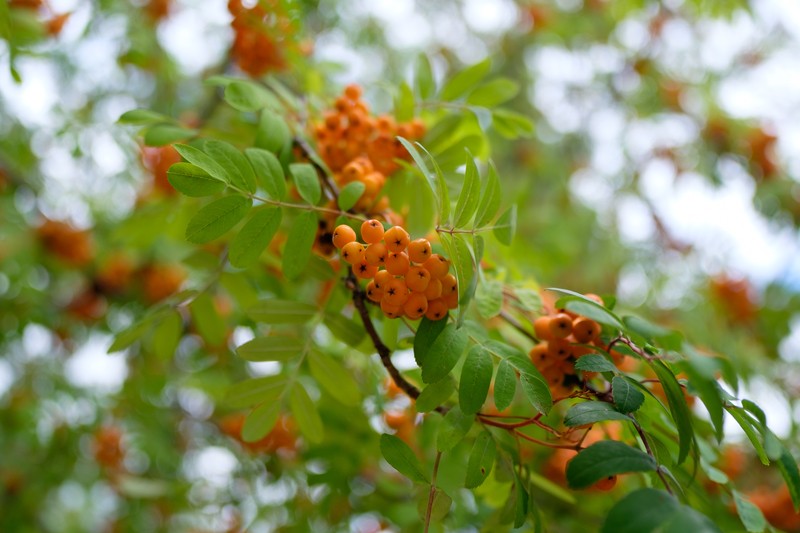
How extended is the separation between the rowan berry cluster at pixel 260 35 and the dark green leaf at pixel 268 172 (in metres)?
0.54

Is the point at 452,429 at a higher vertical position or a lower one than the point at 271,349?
higher

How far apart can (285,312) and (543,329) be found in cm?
51

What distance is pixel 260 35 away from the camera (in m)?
1.75

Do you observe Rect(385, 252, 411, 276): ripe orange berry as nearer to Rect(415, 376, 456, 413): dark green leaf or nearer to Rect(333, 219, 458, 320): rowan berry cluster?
Rect(333, 219, 458, 320): rowan berry cluster

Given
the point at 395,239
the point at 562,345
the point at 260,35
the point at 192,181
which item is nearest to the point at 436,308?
the point at 395,239

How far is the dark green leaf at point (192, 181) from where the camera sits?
980 millimetres

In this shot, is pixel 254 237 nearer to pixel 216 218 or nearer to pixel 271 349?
pixel 216 218

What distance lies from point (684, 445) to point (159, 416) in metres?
2.55

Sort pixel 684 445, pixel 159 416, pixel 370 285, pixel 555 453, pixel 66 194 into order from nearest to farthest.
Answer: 1. pixel 684 445
2. pixel 370 285
3. pixel 555 453
4. pixel 159 416
5. pixel 66 194

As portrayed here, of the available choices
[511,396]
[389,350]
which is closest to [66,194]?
[389,350]

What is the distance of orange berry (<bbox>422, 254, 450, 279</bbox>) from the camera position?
0.98 metres

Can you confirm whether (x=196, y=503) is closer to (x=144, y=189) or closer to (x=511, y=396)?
(x=144, y=189)

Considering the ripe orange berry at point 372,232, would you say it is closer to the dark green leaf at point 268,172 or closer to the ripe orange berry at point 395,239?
the ripe orange berry at point 395,239

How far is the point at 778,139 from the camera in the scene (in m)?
3.36
